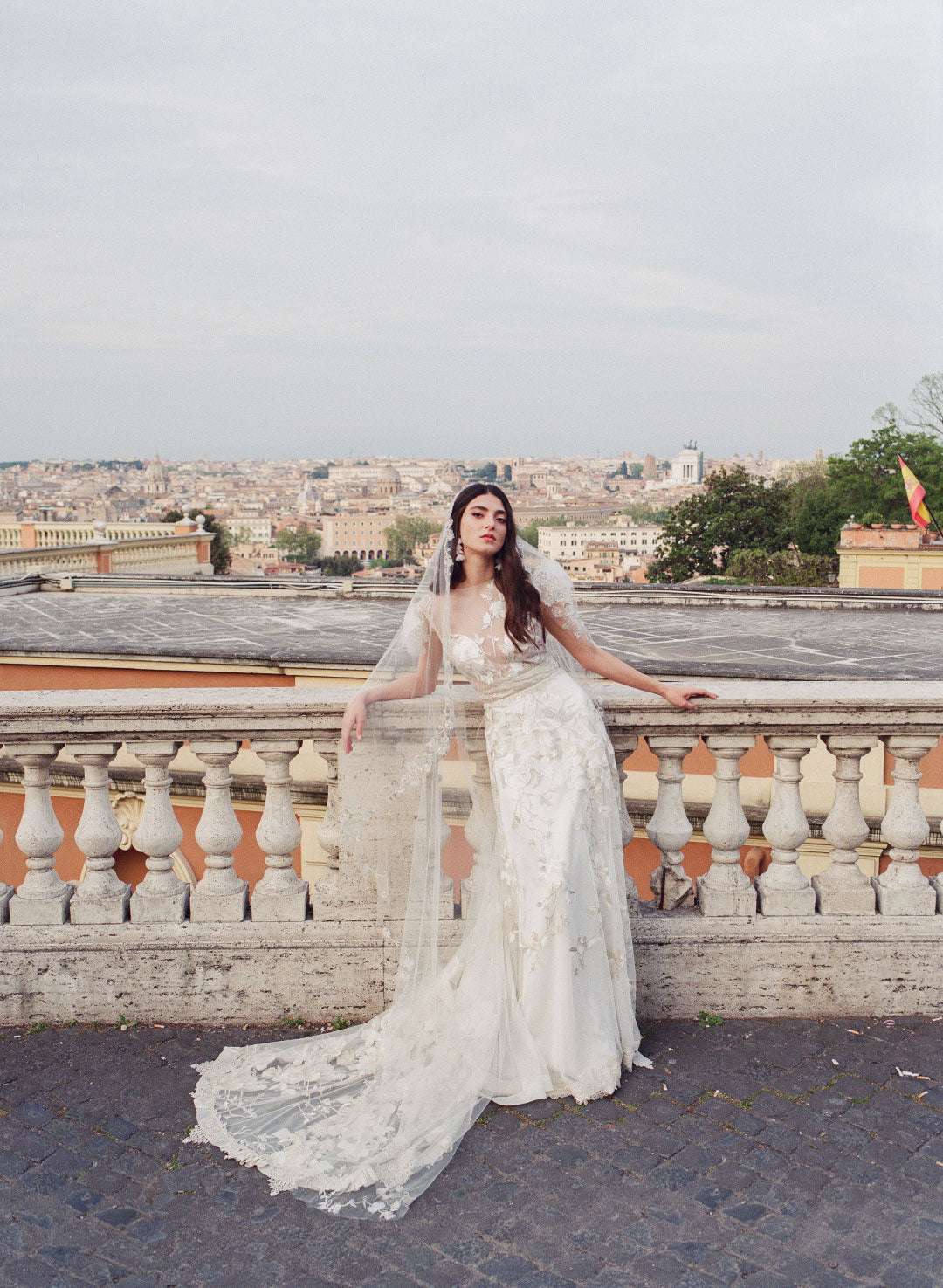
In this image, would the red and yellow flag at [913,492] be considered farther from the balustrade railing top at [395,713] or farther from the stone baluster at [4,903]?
the stone baluster at [4,903]

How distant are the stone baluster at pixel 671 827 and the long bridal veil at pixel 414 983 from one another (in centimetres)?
39

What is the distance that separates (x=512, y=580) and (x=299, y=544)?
127369 mm

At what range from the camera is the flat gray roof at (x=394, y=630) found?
6.43 meters

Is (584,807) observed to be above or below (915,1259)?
above

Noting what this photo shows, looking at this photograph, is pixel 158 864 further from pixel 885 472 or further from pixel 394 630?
pixel 885 472

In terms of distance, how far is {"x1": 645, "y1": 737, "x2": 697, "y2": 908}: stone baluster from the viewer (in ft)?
10.7

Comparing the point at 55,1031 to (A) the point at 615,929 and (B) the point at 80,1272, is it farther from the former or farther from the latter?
(A) the point at 615,929

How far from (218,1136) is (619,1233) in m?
1.01

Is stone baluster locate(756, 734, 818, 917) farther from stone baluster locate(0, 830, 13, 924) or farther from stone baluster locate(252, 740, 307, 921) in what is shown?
stone baluster locate(0, 830, 13, 924)

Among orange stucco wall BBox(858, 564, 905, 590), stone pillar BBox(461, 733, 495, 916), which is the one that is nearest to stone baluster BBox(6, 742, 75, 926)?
stone pillar BBox(461, 733, 495, 916)

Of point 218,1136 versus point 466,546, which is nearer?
point 218,1136

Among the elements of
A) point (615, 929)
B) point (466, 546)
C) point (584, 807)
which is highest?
point (466, 546)

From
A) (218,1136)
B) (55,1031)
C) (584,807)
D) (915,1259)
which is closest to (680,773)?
(584,807)

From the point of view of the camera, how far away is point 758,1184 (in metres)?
2.51
